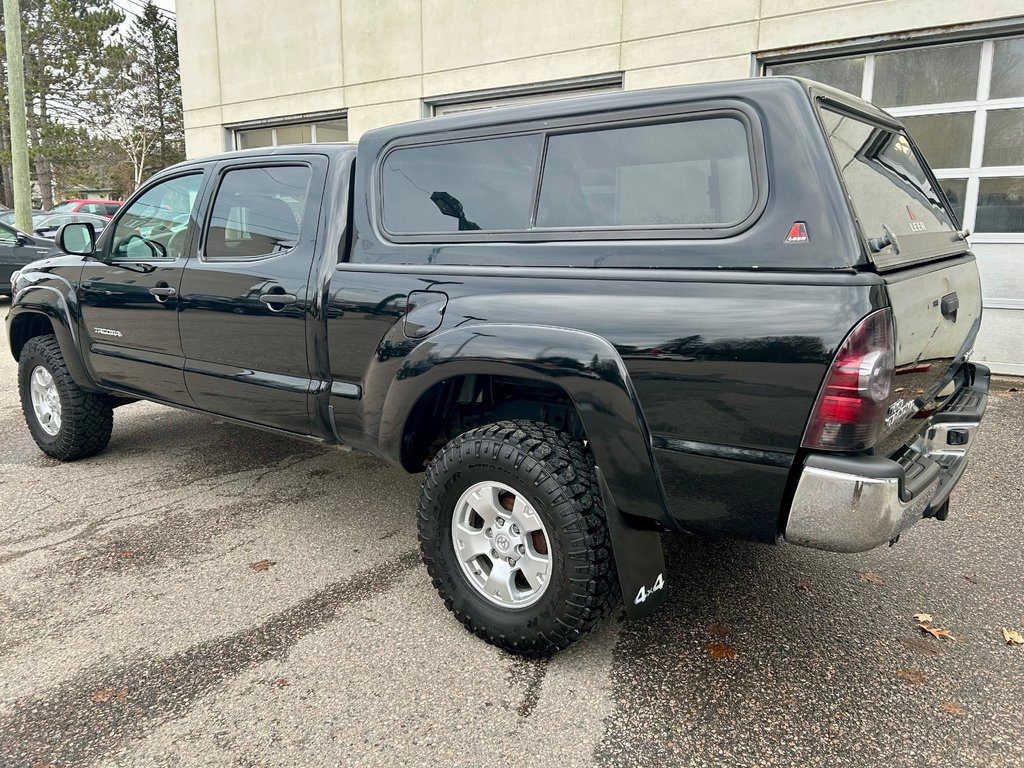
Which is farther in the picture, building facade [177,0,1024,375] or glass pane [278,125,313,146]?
glass pane [278,125,313,146]

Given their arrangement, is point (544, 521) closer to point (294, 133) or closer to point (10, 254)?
point (294, 133)

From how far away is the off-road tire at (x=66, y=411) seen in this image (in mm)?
4586

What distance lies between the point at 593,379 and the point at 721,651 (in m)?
1.16

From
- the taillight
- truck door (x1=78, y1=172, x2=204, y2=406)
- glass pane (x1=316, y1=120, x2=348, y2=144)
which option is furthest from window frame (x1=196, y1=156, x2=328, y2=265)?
glass pane (x1=316, y1=120, x2=348, y2=144)

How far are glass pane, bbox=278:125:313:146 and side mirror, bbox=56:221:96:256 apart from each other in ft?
25.3

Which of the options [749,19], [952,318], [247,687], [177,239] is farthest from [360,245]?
[749,19]

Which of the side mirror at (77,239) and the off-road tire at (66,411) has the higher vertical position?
the side mirror at (77,239)

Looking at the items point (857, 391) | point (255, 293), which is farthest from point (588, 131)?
point (255, 293)

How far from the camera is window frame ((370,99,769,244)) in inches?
87.4

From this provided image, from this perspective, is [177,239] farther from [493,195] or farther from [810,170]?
[810,170]

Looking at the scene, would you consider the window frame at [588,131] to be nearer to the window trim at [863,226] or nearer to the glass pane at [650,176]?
the glass pane at [650,176]

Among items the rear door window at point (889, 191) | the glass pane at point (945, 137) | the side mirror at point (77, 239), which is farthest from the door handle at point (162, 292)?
the glass pane at point (945, 137)

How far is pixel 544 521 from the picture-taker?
2.50 meters

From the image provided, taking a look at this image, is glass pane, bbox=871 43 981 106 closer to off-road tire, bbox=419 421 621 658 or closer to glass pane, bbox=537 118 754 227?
glass pane, bbox=537 118 754 227
